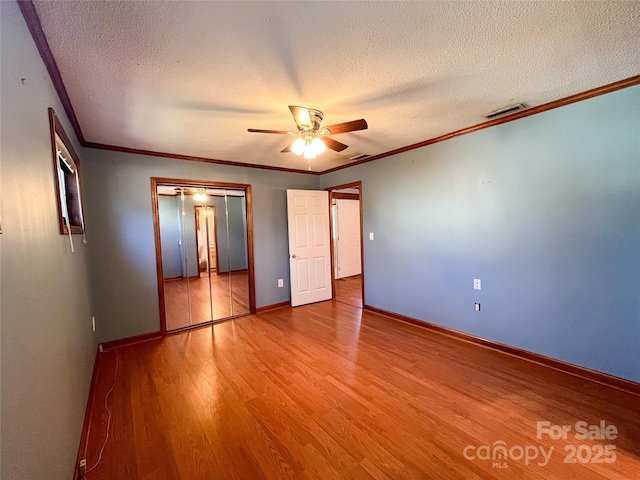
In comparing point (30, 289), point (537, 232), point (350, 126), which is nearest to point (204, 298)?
point (30, 289)

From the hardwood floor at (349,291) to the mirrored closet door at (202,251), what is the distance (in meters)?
1.70

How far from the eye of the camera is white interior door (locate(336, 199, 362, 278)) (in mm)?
6871

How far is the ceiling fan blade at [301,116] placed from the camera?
1927 millimetres

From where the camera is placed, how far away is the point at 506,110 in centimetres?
243

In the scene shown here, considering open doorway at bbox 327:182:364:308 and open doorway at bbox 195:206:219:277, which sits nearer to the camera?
open doorway at bbox 195:206:219:277

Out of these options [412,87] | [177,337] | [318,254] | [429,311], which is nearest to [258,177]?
[318,254]

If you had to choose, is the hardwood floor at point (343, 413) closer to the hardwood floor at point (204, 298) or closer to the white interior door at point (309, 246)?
the hardwood floor at point (204, 298)

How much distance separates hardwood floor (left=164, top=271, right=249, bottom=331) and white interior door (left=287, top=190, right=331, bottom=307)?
0.83 metres

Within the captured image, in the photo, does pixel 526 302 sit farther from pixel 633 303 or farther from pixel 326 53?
pixel 326 53

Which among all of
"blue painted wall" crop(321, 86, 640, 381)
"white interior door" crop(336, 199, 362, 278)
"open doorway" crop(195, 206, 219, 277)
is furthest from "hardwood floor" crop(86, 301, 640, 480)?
"white interior door" crop(336, 199, 362, 278)

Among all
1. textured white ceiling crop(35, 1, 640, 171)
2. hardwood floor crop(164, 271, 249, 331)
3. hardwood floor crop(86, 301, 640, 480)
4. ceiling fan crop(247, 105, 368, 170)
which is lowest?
hardwood floor crop(86, 301, 640, 480)

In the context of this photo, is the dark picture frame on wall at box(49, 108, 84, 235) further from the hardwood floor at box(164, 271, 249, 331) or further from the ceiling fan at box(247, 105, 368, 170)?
the hardwood floor at box(164, 271, 249, 331)

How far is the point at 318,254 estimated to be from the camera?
Answer: 4785 mm

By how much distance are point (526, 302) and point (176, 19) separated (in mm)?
3428
